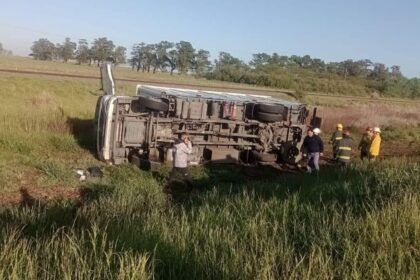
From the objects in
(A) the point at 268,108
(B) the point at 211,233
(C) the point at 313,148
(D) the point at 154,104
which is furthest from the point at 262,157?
(B) the point at 211,233

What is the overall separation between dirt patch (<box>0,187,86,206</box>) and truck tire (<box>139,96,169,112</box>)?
3307 mm

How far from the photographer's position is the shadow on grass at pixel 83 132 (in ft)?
48.4

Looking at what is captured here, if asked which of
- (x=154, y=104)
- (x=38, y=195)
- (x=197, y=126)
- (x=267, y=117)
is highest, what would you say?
(x=154, y=104)

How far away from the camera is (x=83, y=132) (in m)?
16.1

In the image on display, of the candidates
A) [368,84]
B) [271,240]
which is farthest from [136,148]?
[368,84]

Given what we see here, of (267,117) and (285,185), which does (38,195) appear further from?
(267,117)

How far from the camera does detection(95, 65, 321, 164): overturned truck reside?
1341cm

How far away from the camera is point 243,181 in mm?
13344

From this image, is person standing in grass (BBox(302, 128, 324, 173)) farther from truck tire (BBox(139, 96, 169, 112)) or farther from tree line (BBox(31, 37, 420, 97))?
tree line (BBox(31, 37, 420, 97))

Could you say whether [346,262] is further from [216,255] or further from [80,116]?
[80,116]

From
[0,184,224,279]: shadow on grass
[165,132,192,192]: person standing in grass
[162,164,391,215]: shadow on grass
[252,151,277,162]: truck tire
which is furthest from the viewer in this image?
[252,151,277,162]: truck tire

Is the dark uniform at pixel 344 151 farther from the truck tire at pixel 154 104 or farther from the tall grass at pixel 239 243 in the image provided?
the tall grass at pixel 239 243

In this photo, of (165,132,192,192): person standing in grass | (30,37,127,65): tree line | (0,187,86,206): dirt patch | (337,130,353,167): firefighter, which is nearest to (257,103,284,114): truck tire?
(337,130,353,167): firefighter

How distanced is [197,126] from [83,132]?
4051mm
